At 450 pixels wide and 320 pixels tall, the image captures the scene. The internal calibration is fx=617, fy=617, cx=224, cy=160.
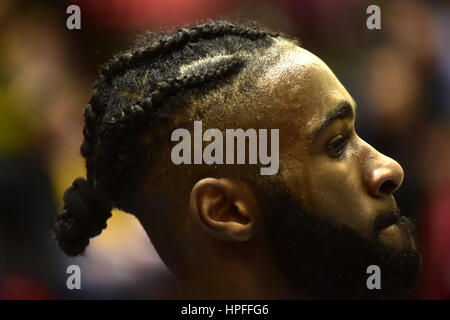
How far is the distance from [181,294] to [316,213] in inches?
14.8

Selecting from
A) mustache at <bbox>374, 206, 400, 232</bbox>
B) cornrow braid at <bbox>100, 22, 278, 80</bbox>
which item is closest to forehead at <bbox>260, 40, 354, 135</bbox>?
cornrow braid at <bbox>100, 22, 278, 80</bbox>

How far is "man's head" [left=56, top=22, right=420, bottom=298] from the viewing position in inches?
48.3

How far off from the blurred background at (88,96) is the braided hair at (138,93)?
101 mm

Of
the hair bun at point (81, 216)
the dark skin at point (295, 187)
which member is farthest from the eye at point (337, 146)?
the hair bun at point (81, 216)

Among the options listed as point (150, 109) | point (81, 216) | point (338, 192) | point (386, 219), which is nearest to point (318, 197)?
point (338, 192)

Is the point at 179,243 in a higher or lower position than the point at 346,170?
lower

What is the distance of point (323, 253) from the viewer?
1.26m

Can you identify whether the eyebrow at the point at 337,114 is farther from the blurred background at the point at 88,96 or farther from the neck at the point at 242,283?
the neck at the point at 242,283

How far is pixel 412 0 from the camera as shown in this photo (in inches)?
58.8

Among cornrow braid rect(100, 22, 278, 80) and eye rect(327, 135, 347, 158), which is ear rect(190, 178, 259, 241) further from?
cornrow braid rect(100, 22, 278, 80)

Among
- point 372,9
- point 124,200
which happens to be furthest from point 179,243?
point 372,9

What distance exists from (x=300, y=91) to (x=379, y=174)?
0.23 meters
